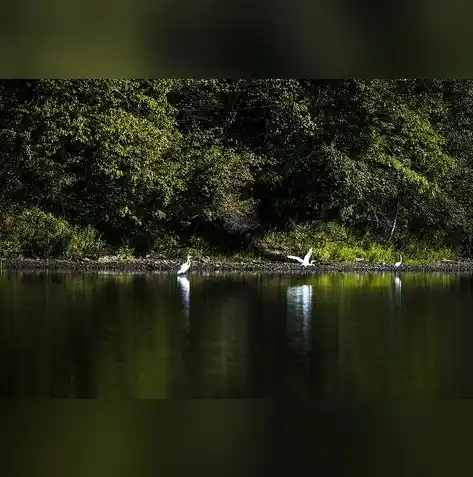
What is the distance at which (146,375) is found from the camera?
4926mm

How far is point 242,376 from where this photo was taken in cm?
493

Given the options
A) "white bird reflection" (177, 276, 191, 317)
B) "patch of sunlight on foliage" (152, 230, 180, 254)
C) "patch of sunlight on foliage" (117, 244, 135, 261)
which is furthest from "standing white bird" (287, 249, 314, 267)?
"patch of sunlight on foliage" (117, 244, 135, 261)

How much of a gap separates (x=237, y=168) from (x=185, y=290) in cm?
548

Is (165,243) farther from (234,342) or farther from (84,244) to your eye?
(234,342)

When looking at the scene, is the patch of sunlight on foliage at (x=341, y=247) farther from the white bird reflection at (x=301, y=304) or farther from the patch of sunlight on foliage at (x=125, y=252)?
the white bird reflection at (x=301, y=304)

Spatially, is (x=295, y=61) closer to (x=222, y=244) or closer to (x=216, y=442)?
(x=216, y=442)

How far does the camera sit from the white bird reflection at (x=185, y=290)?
8.84 meters

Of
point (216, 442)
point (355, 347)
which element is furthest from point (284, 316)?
point (216, 442)

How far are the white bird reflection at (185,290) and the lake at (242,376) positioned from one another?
0.02m

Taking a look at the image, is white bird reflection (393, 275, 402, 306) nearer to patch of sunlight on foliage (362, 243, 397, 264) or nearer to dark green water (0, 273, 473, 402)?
dark green water (0, 273, 473, 402)

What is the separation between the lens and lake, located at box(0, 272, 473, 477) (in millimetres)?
2627

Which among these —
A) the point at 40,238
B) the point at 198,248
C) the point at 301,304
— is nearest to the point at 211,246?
the point at 198,248

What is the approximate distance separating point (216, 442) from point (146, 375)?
2.23 m

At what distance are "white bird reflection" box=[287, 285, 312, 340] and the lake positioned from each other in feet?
0.08
